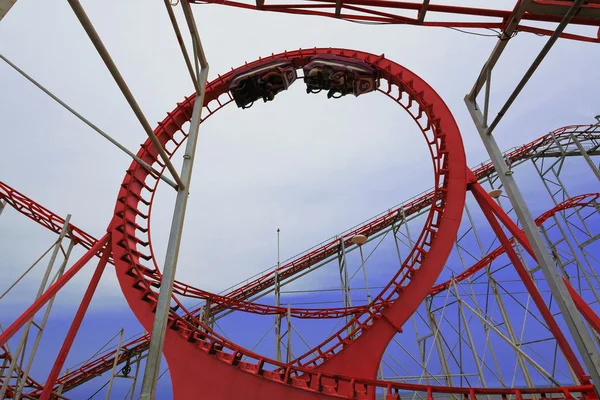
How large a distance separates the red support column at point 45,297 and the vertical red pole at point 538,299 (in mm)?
8398

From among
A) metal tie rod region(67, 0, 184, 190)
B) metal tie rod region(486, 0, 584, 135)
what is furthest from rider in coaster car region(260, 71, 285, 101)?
metal tie rod region(67, 0, 184, 190)

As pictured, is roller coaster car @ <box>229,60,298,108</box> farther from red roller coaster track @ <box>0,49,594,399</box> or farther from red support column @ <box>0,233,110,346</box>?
red support column @ <box>0,233,110,346</box>

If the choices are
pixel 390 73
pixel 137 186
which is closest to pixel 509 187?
pixel 390 73

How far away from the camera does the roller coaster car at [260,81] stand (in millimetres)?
9094

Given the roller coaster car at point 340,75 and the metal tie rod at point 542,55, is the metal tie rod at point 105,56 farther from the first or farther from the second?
the roller coaster car at point 340,75

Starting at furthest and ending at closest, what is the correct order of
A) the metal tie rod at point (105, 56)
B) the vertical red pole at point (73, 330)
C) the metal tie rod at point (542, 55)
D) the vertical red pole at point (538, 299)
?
the vertical red pole at point (73, 330)
the vertical red pole at point (538, 299)
the metal tie rod at point (542, 55)
the metal tie rod at point (105, 56)

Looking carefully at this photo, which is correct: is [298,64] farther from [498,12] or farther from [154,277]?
[154,277]

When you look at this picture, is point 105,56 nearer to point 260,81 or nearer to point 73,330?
point 73,330

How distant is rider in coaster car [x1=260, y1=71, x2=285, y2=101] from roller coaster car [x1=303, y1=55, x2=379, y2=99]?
72 cm

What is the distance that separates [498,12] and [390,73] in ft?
15.3

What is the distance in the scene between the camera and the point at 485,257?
11.6 metres

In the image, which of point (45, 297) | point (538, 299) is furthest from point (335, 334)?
point (45, 297)

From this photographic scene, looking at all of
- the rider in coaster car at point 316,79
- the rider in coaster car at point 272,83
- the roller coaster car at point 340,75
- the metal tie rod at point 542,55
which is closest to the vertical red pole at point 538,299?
the metal tie rod at point 542,55

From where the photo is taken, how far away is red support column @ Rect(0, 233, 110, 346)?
5.40 meters
